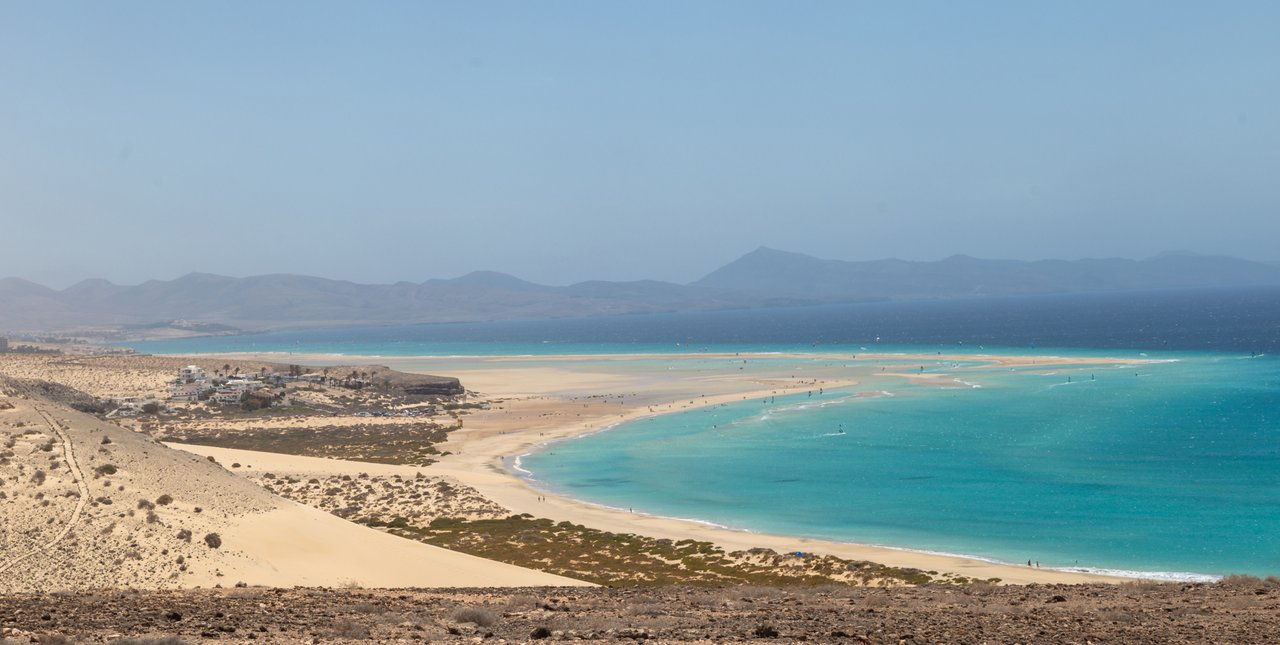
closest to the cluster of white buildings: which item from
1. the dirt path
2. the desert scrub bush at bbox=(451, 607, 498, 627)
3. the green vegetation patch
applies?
the dirt path

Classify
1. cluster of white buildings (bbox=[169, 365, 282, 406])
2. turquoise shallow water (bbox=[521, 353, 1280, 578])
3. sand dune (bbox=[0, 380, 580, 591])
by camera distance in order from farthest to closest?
cluster of white buildings (bbox=[169, 365, 282, 406]) → turquoise shallow water (bbox=[521, 353, 1280, 578]) → sand dune (bbox=[0, 380, 580, 591])

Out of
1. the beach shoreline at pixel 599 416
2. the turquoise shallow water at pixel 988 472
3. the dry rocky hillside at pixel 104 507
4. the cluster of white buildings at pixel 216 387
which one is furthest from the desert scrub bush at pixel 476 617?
the cluster of white buildings at pixel 216 387

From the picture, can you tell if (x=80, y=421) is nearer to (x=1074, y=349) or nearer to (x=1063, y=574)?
(x=1063, y=574)

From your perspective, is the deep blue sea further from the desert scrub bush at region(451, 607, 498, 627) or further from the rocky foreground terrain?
the desert scrub bush at region(451, 607, 498, 627)

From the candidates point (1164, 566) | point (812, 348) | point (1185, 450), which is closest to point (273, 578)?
point (1164, 566)

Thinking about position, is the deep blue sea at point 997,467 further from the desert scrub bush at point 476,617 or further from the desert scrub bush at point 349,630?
the desert scrub bush at point 349,630

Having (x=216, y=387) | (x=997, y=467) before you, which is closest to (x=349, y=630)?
(x=997, y=467)

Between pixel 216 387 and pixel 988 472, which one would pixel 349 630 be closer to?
pixel 988 472
